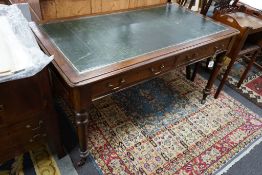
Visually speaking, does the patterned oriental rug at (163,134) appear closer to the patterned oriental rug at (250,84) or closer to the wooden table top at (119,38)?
the patterned oriental rug at (250,84)

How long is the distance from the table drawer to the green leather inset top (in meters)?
0.08

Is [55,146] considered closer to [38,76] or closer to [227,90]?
[38,76]

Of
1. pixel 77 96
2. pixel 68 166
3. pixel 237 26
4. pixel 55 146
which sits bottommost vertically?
pixel 68 166

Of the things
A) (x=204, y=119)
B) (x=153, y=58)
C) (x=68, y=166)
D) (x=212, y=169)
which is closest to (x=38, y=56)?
(x=153, y=58)

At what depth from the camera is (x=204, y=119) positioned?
1.79m

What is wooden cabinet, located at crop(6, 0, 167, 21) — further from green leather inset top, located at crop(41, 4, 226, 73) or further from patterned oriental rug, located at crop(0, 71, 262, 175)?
patterned oriental rug, located at crop(0, 71, 262, 175)

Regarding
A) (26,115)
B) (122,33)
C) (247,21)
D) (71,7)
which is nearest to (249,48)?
(247,21)

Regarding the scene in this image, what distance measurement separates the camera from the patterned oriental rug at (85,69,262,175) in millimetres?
1433

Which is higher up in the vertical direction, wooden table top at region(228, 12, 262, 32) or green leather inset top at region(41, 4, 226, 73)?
green leather inset top at region(41, 4, 226, 73)

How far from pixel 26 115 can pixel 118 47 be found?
58 centimetres

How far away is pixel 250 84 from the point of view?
2.28m

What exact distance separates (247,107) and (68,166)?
1629 millimetres

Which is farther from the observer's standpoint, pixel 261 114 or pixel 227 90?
pixel 227 90

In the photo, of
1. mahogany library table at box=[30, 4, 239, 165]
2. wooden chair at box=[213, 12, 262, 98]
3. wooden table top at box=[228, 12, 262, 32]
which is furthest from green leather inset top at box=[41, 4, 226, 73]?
wooden table top at box=[228, 12, 262, 32]
